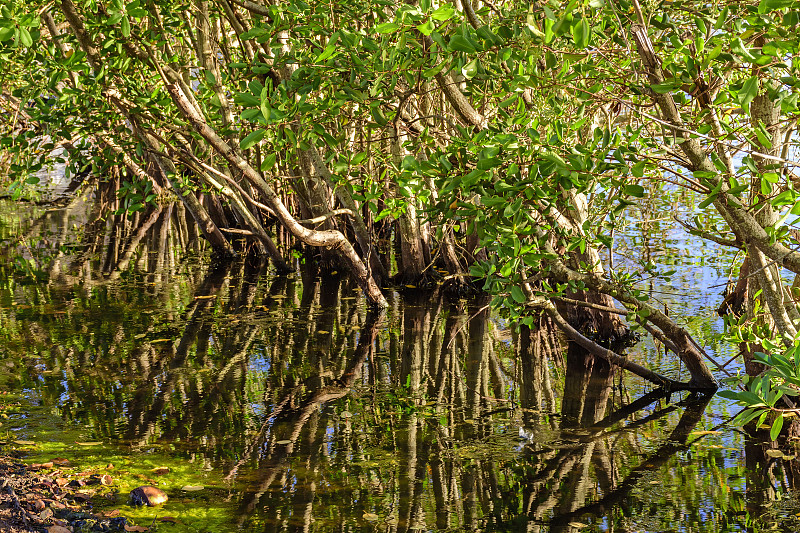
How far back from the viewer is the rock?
458cm

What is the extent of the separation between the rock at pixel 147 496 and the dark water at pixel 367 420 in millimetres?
76

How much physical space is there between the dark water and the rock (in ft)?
0.25

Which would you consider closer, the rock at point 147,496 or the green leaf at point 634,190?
the green leaf at point 634,190

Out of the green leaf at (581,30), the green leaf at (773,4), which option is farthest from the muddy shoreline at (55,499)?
the green leaf at (773,4)

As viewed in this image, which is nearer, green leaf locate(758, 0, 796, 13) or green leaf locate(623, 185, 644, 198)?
green leaf locate(758, 0, 796, 13)

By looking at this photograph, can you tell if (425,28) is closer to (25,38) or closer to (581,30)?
(581,30)

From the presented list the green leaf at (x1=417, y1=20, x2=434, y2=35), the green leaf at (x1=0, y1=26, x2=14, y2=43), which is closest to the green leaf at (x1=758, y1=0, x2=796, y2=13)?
the green leaf at (x1=417, y1=20, x2=434, y2=35)

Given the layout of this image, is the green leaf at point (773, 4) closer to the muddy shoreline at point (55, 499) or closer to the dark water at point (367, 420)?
the dark water at point (367, 420)

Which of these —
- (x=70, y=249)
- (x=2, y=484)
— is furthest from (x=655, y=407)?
(x=70, y=249)

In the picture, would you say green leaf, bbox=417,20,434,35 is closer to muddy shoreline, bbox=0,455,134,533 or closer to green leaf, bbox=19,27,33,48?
green leaf, bbox=19,27,33,48

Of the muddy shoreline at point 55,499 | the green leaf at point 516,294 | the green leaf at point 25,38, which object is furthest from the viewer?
the green leaf at point 516,294

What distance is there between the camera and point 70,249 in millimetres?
14695

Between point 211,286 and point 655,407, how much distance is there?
23.6ft

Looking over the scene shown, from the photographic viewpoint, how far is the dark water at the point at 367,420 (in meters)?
4.69
